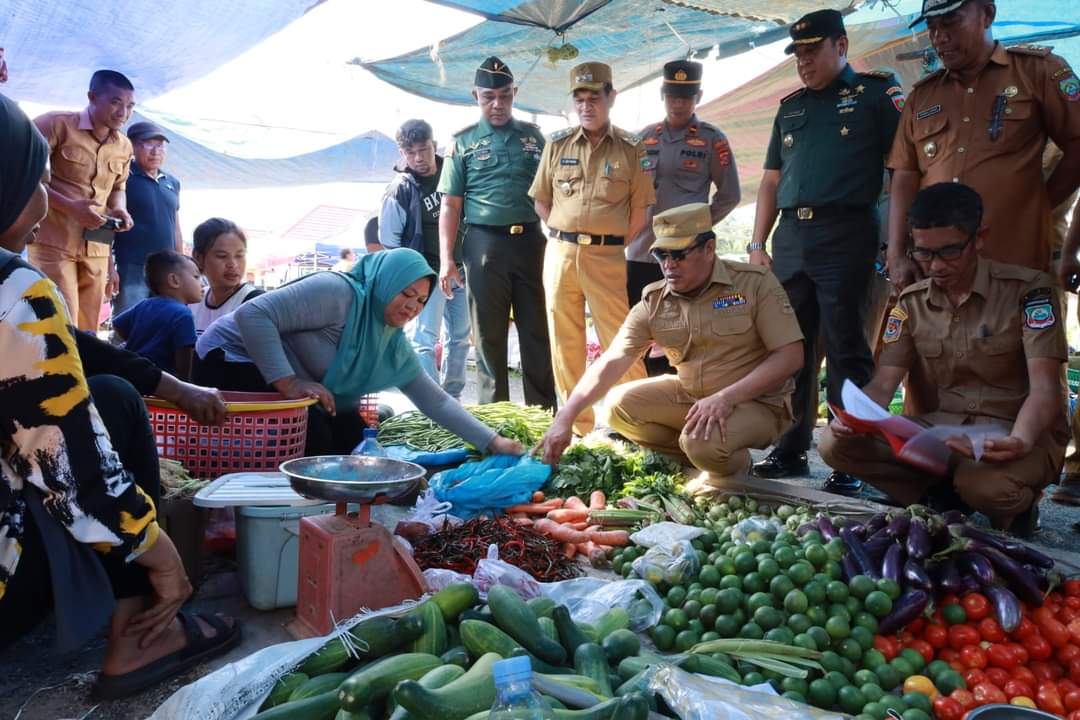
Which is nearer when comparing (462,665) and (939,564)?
(462,665)

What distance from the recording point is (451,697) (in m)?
1.60

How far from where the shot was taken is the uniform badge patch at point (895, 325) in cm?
379

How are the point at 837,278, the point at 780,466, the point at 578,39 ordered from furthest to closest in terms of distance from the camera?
the point at 578,39, the point at 780,466, the point at 837,278

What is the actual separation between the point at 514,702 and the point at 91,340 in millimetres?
1939

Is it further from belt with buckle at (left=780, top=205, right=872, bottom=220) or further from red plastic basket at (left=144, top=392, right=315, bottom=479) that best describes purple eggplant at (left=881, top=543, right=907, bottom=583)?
red plastic basket at (left=144, top=392, right=315, bottom=479)

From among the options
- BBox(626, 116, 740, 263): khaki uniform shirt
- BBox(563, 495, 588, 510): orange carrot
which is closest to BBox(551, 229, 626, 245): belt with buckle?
BBox(626, 116, 740, 263): khaki uniform shirt

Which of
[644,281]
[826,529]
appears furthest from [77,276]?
[826,529]

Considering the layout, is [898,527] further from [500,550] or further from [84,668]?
[84,668]

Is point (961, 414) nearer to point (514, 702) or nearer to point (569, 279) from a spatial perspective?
point (569, 279)

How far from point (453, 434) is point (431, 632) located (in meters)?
2.44

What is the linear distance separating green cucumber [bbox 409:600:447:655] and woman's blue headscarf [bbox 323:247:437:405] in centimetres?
194

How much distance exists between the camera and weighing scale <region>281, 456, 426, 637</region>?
2.25m

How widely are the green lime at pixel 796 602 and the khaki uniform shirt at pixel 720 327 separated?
176 cm

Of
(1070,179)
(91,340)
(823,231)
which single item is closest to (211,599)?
(91,340)
